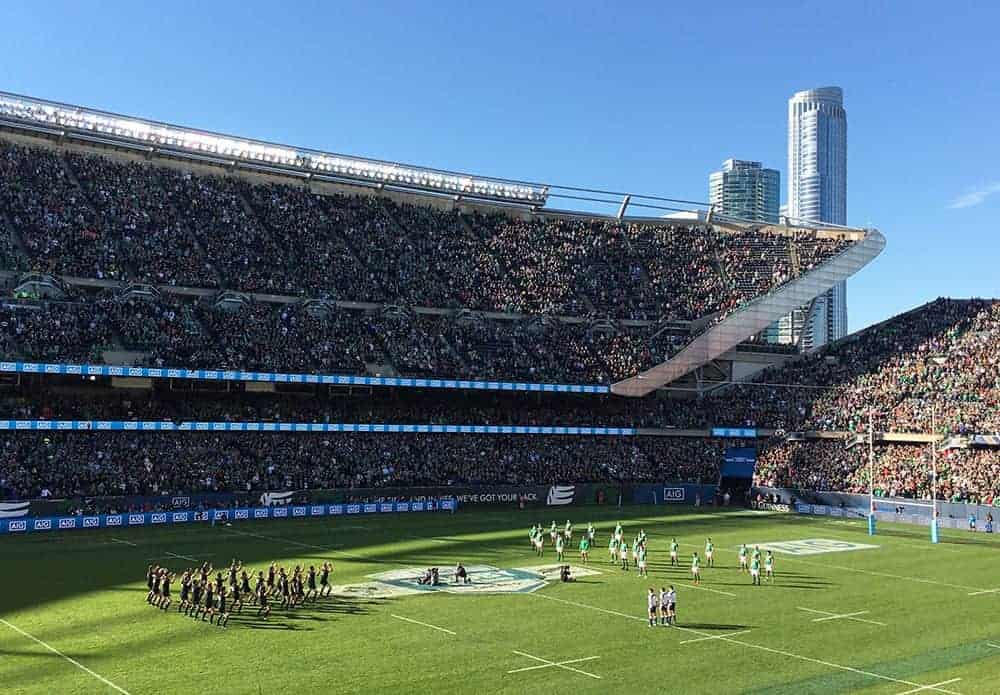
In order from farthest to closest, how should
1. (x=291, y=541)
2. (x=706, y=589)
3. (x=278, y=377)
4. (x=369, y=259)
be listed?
1. (x=369, y=259)
2. (x=278, y=377)
3. (x=291, y=541)
4. (x=706, y=589)

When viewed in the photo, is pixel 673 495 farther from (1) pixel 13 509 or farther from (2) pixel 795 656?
(2) pixel 795 656

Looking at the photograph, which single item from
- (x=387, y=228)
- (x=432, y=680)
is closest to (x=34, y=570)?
(x=432, y=680)

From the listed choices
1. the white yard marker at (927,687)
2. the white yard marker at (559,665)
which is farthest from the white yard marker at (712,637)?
the white yard marker at (927,687)

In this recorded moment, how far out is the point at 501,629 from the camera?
29.5 m

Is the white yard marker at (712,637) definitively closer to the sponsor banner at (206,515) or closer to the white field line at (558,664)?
the white field line at (558,664)

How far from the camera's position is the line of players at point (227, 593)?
100 ft

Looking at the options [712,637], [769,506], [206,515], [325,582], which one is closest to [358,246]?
[206,515]

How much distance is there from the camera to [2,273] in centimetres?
6050

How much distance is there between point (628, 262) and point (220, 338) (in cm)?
4142

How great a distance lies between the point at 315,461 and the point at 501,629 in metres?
34.7

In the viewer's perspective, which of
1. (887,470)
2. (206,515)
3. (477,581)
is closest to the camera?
(477,581)

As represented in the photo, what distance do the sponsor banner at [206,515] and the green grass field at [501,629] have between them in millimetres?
2371

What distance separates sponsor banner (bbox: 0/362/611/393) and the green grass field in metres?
11.3

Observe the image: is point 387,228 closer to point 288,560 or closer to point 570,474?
point 570,474
